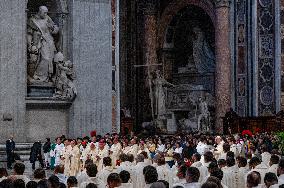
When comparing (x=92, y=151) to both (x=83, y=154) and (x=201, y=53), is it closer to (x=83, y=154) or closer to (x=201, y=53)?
(x=83, y=154)

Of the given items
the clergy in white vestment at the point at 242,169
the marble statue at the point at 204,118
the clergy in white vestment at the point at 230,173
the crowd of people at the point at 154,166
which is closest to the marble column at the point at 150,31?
the marble statue at the point at 204,118

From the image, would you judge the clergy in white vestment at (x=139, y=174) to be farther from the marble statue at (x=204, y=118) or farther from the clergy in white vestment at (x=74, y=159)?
the marble statue at (x=204, y=118)

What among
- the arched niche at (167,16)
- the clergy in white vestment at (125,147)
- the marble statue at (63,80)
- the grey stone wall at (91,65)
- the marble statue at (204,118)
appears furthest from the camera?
the arched niche at (167,16)

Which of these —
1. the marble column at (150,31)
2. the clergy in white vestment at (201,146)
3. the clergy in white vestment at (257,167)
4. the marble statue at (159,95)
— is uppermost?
the marble column at (150,31)

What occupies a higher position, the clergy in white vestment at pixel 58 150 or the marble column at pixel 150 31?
the marble column at pixel 150 31

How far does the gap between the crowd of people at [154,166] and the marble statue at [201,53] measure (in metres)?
11.7

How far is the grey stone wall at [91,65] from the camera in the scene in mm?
21609

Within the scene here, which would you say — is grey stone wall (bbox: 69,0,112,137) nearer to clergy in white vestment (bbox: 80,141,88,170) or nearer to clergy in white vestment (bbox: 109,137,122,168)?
clergy in white vestment (bbox: 80,141,88,170)

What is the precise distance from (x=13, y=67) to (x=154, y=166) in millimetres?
10477

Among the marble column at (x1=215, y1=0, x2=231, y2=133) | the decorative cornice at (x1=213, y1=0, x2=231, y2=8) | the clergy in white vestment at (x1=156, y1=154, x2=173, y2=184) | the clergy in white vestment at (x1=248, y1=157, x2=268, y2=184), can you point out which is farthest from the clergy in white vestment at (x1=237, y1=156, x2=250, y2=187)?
the decorative cornice at (x1=213, y1=0, x2=231, y2=8)

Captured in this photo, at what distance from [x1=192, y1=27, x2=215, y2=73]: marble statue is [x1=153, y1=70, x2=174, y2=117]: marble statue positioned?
6.58 ft

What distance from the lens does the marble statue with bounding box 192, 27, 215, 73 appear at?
3158 centimetres

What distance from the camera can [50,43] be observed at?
21.2 m

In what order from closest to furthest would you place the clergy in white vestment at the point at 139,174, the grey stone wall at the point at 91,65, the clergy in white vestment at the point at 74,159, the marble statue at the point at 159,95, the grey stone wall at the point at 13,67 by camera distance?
the clergy in white vestment at the point at 139,174
the clergy in white vestment at the point at 74,159
the grey stone wall at the point at 13,67
the grey stone wall at the point at 91,65
the marble statue at the point at 159,95
